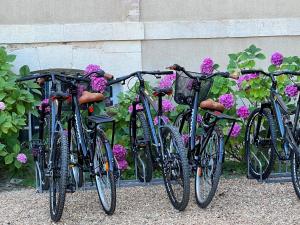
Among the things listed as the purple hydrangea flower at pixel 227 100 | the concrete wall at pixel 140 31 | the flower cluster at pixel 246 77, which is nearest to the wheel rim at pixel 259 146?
the purple hydrangea flower at pixel 227 100

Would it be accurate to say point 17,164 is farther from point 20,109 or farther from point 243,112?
point 243,112

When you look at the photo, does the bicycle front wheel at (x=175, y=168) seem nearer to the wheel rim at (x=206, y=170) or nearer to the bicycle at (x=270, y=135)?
the wheel rim at (x=206, y=170)

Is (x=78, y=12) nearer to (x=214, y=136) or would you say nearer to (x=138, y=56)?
(x=138, y=56)

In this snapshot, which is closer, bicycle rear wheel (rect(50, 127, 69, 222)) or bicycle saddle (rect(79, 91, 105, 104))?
bicycle rear wheel (rect(50, 127, 69, 222))

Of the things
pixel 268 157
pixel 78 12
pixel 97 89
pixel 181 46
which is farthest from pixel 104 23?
pixel 268 157

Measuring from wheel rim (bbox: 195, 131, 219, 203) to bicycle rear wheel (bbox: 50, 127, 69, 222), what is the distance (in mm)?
1131

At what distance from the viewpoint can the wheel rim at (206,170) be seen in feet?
17.0

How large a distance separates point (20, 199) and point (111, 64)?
2658 millimetres

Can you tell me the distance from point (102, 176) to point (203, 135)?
2.98 feet

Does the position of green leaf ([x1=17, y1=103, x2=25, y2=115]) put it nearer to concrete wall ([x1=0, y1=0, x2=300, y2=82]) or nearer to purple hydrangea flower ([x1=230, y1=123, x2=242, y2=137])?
concrete wall ([x1=0, y1=0, x2=300, y2=82])

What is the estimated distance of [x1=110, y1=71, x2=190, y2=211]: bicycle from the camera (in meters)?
5.03

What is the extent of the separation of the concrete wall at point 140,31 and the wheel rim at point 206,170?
2984 millimetres

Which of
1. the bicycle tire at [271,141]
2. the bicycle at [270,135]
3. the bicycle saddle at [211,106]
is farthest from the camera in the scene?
the bicycle tire at [271,141]

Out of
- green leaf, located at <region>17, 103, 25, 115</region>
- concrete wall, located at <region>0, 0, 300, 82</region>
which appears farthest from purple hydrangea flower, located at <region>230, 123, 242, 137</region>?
green leaf, located at <region>17, 103, 25, 115</region>
